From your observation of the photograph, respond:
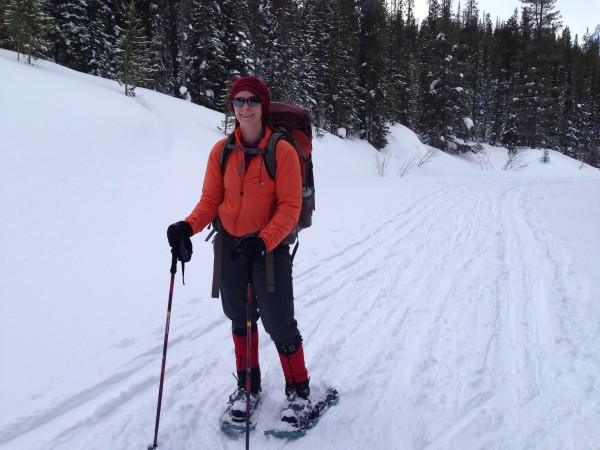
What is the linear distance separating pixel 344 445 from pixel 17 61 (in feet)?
49.9

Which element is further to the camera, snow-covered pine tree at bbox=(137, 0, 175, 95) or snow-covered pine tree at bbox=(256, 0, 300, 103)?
snow-covered pine tree at bbox=(137, 0, 175, 95)

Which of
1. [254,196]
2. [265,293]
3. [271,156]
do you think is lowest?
[265,293]

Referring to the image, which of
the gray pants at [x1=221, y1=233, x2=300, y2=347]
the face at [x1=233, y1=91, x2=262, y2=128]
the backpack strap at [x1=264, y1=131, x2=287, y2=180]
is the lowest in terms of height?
the gray pants at [x1=221, y1=233, x2=300, y2=347]

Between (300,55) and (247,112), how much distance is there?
92.2ft

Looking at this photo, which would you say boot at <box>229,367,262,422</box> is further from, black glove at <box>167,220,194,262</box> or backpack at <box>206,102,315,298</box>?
black glove at <box>167,220,194,262</box>

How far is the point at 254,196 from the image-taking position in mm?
2416

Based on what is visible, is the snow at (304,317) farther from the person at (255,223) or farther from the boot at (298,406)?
the person at (255,223)

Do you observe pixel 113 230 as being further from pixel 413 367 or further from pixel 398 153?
pixel 398 153

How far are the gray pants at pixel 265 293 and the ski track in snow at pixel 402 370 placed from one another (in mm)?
756

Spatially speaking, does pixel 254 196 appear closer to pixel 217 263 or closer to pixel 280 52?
pixel 217 263

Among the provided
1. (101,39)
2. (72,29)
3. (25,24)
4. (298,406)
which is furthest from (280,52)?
(298,406)

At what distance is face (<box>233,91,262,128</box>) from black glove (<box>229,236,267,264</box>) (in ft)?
2.50

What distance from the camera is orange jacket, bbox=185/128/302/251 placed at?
2.33 m

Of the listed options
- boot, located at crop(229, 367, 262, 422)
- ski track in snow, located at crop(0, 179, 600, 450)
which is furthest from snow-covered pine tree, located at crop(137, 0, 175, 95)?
boot, located at crop(229, 367, 262, 422)
